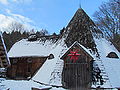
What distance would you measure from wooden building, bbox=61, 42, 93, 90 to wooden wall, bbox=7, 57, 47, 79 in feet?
29.8

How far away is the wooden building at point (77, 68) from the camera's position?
10758 mm

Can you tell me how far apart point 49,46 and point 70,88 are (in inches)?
414

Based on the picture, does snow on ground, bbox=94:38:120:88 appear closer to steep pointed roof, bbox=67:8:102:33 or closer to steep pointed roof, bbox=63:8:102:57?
steep pointed roof, bbox=63:8:102:57

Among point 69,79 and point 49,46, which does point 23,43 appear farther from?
point 69,79

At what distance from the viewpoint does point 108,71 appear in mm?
10789

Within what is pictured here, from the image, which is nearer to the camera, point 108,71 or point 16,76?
point 108,71

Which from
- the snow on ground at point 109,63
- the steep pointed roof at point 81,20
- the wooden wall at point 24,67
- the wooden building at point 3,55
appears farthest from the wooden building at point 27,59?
the wooden building at point 3,55

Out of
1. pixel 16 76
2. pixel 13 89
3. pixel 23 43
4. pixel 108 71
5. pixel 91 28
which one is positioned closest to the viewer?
pixel 108 71

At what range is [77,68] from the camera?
36.3 ft

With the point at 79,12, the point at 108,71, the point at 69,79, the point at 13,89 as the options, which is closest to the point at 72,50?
the point at 69,79

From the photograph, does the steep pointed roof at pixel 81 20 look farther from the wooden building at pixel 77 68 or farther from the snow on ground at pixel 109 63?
the wooden building at pixel 77 68

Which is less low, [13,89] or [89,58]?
[89,58]

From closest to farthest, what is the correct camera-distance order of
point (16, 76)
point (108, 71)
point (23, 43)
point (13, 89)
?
point (108, 71) → point (13, 89) → point (16, 76) → point (23, 43)

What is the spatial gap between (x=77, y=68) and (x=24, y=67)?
11571 millimetres
